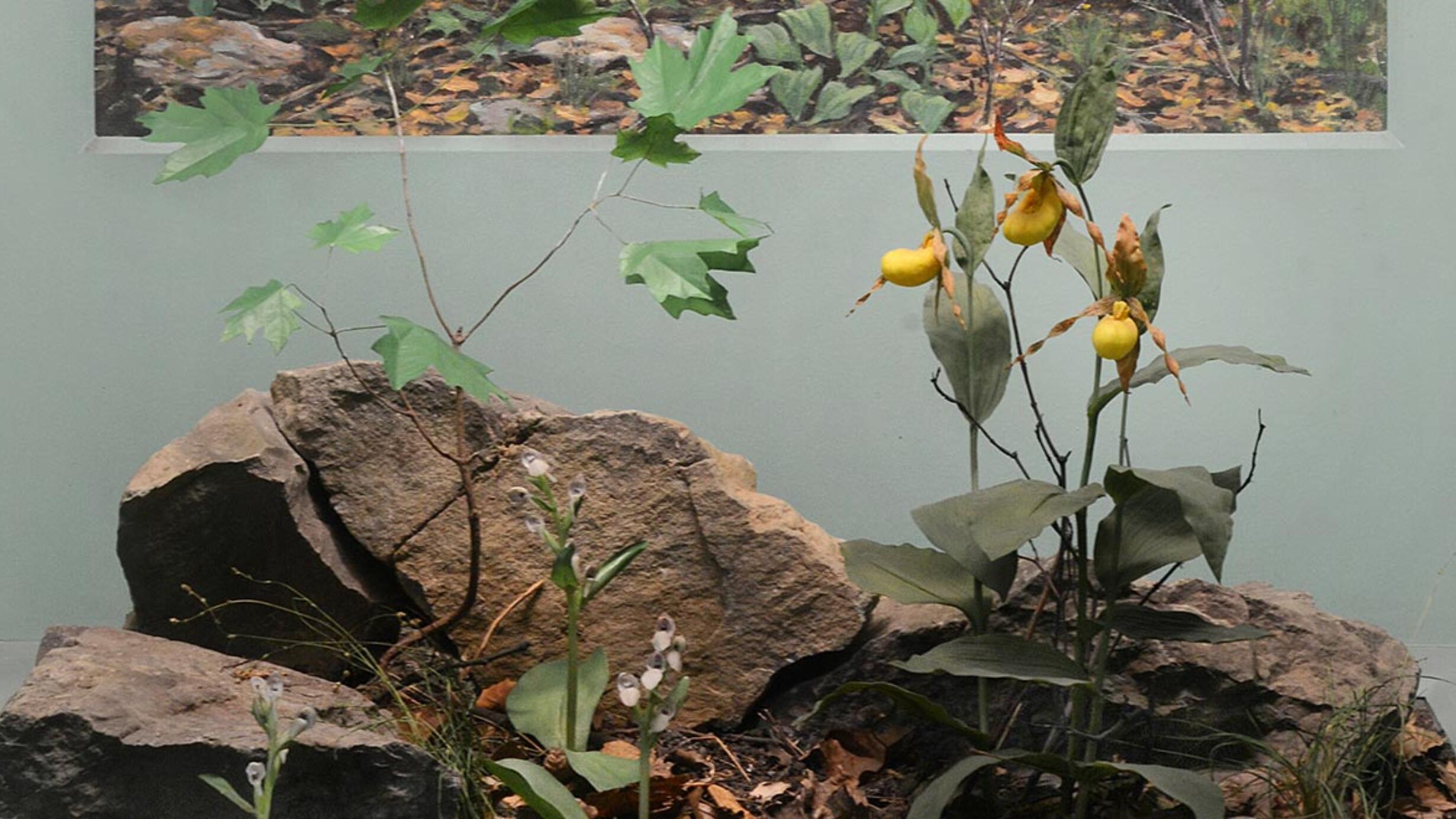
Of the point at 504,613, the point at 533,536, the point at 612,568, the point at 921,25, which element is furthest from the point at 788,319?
the point at 612,568

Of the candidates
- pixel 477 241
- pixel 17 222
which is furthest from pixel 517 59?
pixel 17 222

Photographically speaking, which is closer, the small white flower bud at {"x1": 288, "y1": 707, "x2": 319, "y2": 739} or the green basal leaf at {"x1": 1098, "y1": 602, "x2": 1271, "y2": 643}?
the small white flower bud at {"x1": 288, "y1": 707, "x2": 319, "y2": 739}

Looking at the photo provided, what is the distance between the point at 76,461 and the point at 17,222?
46 centimetres

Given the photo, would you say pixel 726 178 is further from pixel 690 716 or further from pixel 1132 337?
pixel 1132 337

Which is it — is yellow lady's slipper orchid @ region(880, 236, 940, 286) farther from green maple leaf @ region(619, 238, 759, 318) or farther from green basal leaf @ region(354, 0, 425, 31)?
green basal leaf @ region(354, 0, 425, 31)

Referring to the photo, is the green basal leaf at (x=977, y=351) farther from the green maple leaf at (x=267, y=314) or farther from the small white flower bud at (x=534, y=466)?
the green maple leaf at (x=267, y=314)

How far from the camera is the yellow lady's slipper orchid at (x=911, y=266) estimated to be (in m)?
1.59

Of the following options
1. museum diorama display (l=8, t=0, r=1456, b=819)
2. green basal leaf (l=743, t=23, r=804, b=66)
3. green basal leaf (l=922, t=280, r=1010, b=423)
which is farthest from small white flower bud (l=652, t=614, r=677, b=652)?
green basal leaf (l=743, t=23, r=804, b=66)

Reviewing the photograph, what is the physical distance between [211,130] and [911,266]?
916 mm

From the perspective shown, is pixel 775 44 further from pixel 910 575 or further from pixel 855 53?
pixel 910 575

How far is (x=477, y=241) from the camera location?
2.59 metres

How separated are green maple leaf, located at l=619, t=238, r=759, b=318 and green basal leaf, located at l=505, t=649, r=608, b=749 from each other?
49cm

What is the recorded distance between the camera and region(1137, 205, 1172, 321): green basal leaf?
5.17ft

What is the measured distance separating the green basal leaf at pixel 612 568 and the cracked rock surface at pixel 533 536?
0.29 metres
